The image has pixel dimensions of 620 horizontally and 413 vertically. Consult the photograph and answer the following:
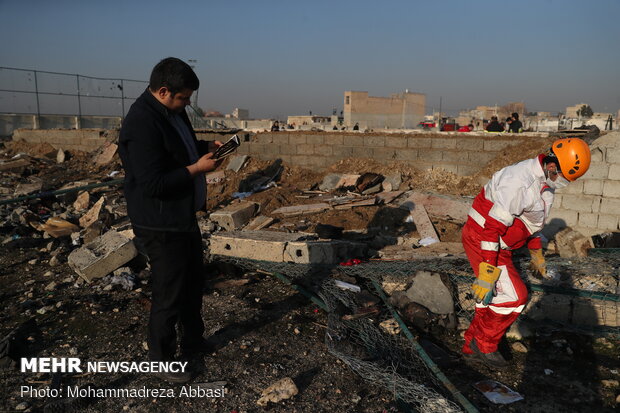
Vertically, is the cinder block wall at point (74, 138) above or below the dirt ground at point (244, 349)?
above

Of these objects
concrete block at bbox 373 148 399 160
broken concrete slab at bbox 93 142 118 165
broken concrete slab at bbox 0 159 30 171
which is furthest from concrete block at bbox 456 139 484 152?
broken concrete slab at bbox 0 159 30 171

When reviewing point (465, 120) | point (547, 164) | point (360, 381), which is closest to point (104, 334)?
point (360, 381)

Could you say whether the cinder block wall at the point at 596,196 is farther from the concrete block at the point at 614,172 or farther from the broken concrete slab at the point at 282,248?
the broken concrete slab at the point at 282,248

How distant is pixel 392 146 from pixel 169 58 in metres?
6.93

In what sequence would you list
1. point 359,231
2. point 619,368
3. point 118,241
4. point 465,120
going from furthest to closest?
1. point 465,120
2. point 359,231
3. point 118,241
4. point 619,368

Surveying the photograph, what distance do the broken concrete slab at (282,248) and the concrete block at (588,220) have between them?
3.31m

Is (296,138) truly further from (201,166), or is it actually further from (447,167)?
(201,166)

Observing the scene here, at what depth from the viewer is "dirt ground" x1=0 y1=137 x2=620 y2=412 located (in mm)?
2920

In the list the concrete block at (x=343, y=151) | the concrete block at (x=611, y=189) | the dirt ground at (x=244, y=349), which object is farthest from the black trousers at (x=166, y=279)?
the concrete block at (x=343, y=151)

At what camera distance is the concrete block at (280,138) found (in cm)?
1040

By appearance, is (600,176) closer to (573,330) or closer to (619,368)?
(573,330)

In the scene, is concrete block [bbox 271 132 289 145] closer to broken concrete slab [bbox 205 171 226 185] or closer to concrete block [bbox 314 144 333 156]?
concrete block [bbox 314 144 333 156]

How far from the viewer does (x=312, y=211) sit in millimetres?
7516

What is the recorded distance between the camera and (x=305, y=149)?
33.3 feet
